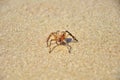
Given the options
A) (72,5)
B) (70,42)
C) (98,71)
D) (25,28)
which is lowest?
(98,71)

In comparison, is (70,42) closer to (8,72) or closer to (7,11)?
(8,72)

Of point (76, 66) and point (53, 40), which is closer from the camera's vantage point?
point (76, 66)

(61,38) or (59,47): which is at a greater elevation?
(61,38)

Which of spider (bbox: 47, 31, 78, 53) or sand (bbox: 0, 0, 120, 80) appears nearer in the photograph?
sand (bbox: 0, 0, 120, 80)

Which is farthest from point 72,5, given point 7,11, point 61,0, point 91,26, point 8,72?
point 8,72

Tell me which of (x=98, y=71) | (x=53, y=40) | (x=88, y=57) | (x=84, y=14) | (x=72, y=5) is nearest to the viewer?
(x=98, y=71)

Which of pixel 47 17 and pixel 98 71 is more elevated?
pixel 47 17

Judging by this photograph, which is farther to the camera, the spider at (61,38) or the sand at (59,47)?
the spider at (61,38)

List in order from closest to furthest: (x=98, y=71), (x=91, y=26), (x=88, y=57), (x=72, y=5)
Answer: (x=98, y=71), (x=88, y=57), (x=91, y=26), (x=72, y=5)
